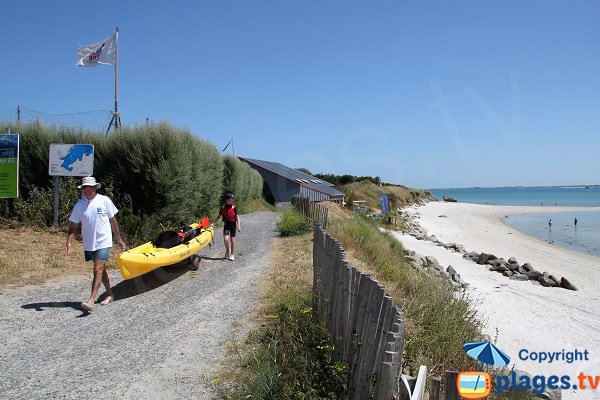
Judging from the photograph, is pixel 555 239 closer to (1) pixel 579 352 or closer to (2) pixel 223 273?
(1) pixel 579 352

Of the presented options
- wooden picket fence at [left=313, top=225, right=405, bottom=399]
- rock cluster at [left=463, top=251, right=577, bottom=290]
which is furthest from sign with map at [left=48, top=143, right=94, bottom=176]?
rock cluster at [left=463, top=251, right=577, bottom=290]

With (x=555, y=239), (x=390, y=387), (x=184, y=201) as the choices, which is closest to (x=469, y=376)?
(x=390, y=387)

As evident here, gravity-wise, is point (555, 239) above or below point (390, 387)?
below

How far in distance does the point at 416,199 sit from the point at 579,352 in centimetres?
7492

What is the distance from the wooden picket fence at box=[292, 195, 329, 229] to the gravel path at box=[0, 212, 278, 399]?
19.1 feet

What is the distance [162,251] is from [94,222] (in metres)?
2.04

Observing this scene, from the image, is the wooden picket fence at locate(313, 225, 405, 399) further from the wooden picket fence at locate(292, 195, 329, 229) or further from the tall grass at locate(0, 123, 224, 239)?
the wooden picket fence at locate(292, 195, 329, 229)

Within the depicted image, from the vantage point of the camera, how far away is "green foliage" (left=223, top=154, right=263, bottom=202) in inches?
957

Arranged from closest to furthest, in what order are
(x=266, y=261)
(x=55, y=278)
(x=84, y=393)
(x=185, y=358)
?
(x=84, y=393) → (x=185, y=358) → (x=55, y=278) → (x=266, y=261)

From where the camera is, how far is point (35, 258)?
9.57 metres

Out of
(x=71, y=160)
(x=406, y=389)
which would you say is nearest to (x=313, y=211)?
(x=71, y=160)

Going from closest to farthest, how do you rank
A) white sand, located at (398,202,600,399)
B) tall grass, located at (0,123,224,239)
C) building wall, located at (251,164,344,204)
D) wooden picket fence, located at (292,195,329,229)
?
1. white sand, located at (398,202,600,399)
2. tall grass, located at (0,123,224,239)
3. wooden picket fence, located at (292,195,329,229)
4. building wall, located at (251,164,344,204)

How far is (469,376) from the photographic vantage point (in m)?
3.23

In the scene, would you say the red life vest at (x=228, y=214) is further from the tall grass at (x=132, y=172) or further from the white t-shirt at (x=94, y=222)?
the white t-shirt at (x=94, y=222)
